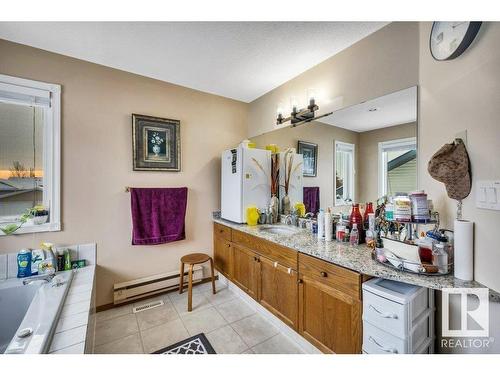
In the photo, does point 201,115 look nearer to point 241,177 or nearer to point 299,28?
point 241,177

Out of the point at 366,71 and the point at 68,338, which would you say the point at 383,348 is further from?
the point at 366,71

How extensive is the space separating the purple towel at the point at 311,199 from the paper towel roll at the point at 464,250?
114 cm

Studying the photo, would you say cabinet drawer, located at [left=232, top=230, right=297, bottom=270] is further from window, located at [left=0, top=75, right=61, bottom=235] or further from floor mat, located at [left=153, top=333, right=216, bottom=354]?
window, located at [left=0, top=75, right=61, bottom=235]

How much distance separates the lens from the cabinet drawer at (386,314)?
100cm

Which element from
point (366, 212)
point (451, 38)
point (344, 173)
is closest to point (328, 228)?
point (366, 212)

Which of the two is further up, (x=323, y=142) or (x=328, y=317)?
(x=323, y=142)

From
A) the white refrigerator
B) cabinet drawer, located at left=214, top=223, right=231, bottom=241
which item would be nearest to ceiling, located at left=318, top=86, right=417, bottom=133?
the white refrigerator

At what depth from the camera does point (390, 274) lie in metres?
1.08

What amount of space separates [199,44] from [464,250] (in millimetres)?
2203

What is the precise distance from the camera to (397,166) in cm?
151

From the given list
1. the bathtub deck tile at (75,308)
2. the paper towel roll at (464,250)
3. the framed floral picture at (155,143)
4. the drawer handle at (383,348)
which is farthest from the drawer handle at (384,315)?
the framed floral picture at (155,143)

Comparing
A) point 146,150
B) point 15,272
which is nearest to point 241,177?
point 146,150

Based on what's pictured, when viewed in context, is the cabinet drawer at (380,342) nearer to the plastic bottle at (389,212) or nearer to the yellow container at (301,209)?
the plastic bottle at (389,212)
